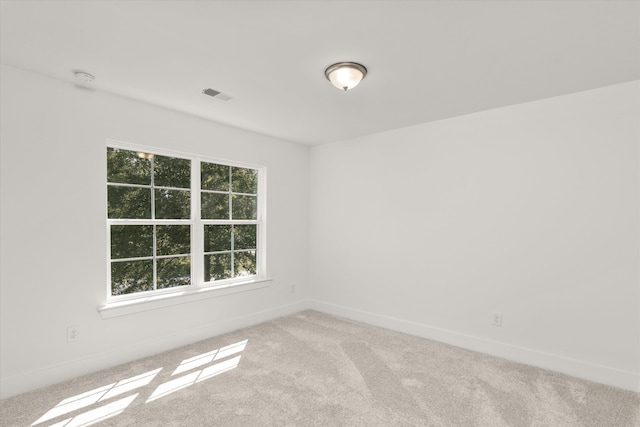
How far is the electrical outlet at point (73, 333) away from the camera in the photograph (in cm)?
269

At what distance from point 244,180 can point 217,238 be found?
2.73 ft

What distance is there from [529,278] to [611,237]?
27.9 inches

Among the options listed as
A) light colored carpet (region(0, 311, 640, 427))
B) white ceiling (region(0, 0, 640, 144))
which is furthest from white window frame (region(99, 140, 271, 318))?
white ceiling (region(0, 0, 640, 144))

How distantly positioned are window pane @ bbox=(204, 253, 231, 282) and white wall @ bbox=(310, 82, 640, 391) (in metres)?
1.56

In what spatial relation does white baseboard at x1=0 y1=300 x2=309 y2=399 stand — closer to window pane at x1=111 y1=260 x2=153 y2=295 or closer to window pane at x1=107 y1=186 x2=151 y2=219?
window pane at x1=111 y1=260 x2=153 y2=295

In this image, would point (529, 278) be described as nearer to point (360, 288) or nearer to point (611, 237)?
point (611, 237)

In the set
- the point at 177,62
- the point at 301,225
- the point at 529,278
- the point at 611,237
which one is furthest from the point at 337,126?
the point at 611,237

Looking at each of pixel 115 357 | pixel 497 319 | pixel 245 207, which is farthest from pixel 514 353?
pixel 115 357

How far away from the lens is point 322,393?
247 cm

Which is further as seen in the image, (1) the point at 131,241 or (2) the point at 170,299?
(2) the point at 170,299

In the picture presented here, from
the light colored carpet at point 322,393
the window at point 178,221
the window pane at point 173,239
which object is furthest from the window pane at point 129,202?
the light colored carpet at point 322,393

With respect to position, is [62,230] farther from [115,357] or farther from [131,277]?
[115,357]

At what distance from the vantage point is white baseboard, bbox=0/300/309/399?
245 centimetres

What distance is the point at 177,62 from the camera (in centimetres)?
230
